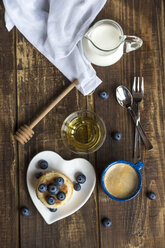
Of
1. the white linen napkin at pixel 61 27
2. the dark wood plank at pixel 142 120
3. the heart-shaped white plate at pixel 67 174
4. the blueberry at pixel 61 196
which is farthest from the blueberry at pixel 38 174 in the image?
the white linen napkin at pixel 61 27

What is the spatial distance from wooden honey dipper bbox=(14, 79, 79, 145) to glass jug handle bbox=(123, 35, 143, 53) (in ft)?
0.76

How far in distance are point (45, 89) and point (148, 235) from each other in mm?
711

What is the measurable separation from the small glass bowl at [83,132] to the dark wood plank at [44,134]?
0.02 meters

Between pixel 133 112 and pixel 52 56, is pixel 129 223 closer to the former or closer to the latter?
pixel 133 112

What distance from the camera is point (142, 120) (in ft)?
4.13

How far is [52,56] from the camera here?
4.03 feet

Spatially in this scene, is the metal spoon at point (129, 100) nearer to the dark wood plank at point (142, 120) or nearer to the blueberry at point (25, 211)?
the dark wood plank at point (142, 120)

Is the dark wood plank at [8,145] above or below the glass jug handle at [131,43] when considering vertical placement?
below

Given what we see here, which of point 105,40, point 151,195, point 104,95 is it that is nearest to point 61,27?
point 105,40

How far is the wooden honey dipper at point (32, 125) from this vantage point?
1210mm

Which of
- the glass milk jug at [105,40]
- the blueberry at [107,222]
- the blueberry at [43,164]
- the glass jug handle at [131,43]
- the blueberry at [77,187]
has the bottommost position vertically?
the blueberry at [107,222]

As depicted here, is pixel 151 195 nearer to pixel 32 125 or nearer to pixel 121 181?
pixel 121 181

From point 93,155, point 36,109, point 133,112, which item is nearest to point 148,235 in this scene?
point 93,155

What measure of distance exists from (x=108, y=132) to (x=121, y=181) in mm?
197
